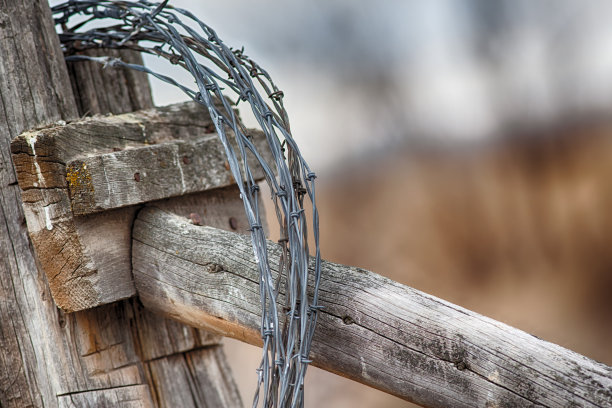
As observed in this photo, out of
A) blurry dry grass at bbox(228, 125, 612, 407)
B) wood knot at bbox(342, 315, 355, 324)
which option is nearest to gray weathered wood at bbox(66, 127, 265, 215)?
wood knot at bbox(342, 315, 355, 324)

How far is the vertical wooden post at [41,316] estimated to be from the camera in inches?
51.7

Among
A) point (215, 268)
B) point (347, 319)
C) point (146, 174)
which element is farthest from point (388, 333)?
point (146, 174)

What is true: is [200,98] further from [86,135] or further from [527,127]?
[527,127]

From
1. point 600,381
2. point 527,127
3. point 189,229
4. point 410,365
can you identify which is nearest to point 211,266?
point 189,229

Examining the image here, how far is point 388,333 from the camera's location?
38.0 inches

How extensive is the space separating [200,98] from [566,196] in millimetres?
3780

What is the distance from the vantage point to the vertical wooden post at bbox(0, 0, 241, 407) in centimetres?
131

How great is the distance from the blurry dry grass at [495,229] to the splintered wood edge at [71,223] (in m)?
3.63

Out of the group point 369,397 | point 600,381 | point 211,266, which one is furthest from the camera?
point 369,397

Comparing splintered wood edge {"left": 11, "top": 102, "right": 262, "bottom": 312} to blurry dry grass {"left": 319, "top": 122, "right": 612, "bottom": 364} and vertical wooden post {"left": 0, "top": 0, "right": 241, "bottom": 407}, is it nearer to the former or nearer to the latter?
vertical wooden post {"left": 0, "top": 0, "right": 241, "bottom": 407}

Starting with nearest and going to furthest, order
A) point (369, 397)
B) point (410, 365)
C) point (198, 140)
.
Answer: point (410, 365), point (198, 140), point (369, 397)

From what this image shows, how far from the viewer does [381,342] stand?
0.97 m

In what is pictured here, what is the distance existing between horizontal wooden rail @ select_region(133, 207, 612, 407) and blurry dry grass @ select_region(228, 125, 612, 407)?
12.1 ft

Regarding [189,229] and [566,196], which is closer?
[189,229]
